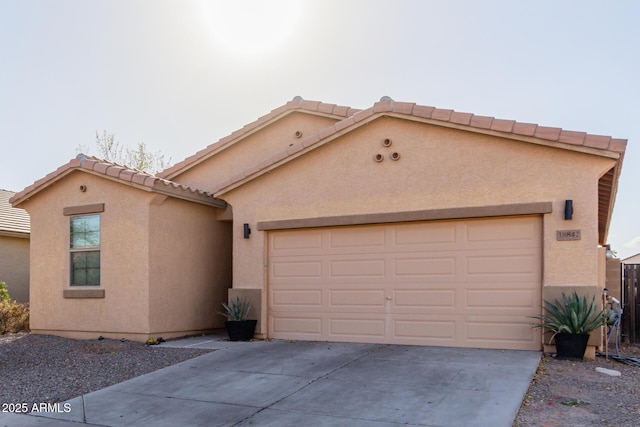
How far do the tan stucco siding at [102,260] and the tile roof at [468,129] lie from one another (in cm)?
265

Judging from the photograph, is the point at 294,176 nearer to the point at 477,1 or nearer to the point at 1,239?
the point at 477,1

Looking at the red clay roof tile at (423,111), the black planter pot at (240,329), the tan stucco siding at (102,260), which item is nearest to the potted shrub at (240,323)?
the black planter pot at (240,329)

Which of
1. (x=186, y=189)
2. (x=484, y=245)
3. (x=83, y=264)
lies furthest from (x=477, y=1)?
(x=83, y=264)

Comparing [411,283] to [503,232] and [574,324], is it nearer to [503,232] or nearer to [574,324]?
[503,232]

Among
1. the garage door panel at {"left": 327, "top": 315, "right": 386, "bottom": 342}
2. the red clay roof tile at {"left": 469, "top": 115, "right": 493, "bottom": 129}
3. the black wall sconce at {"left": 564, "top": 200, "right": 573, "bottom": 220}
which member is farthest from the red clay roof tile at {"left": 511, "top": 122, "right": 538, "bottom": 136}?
the garage door panel at {"left": 327, "top": 315, "right": 386, "bottom": 342}

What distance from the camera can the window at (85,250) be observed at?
39.3ft

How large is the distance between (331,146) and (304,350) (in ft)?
13.0

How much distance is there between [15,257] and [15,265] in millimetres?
272

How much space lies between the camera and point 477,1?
35.1ft

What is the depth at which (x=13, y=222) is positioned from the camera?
1892cm

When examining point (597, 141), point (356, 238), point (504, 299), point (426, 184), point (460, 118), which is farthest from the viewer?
point (356, 238)

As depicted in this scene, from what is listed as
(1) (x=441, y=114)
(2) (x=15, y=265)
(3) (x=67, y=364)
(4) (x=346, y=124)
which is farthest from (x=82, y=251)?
(1) (x=441, y=114)

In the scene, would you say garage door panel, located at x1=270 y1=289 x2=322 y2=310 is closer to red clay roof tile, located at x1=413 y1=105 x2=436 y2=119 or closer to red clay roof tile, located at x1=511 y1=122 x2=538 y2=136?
red clay roof tile, located at x1=413 y1=105 x2=436 y2=119

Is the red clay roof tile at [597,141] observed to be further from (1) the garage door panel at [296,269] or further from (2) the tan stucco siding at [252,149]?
(2) the tan stucco siding at [252,149]
